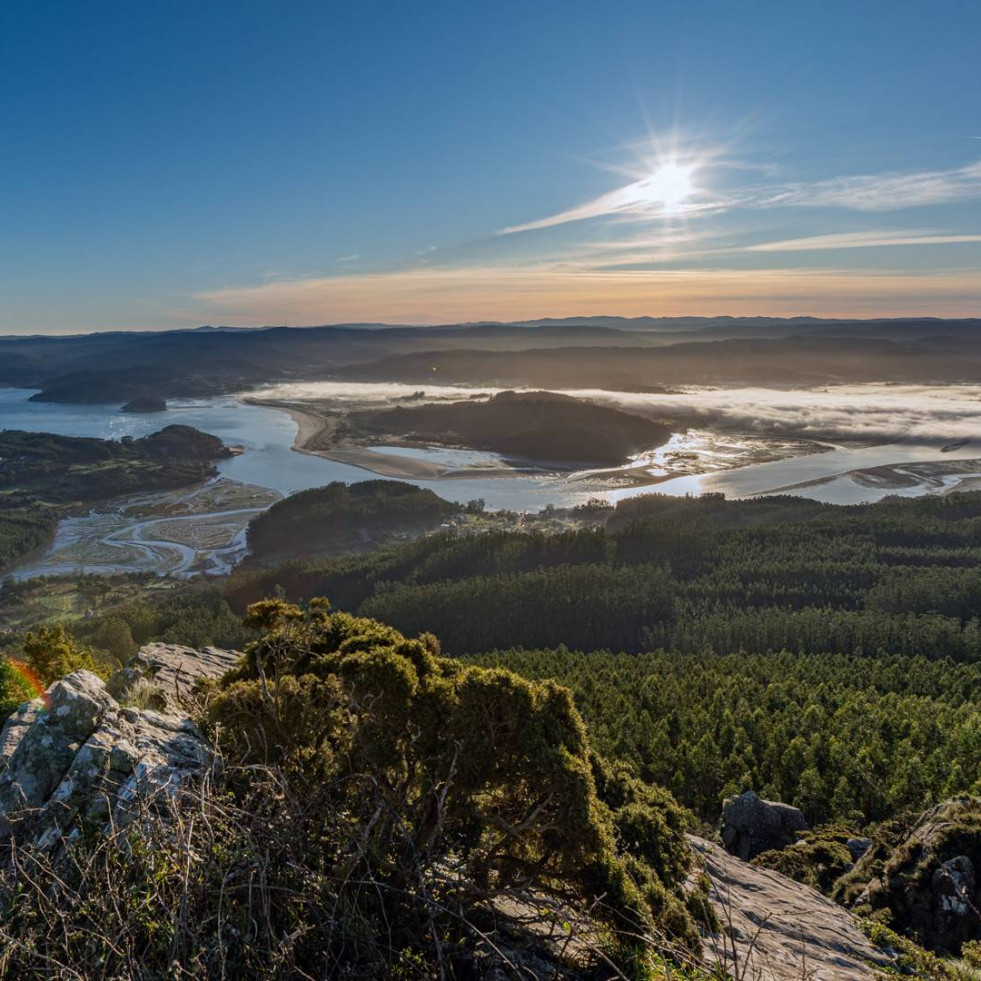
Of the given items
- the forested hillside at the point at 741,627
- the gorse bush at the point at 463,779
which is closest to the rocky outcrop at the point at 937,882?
the gorse bush at the point at 463,779

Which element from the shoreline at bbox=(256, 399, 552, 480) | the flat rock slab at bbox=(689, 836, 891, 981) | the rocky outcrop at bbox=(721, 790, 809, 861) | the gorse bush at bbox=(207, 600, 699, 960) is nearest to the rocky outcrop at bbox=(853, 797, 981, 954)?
the flat rock slab at bbox=(689, 836, 891, 981)


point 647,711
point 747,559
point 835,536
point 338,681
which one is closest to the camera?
point 338,681

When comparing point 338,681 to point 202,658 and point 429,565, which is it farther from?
point 429,565

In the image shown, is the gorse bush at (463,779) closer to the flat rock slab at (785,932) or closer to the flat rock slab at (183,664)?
the flat rock slab at (785,932)

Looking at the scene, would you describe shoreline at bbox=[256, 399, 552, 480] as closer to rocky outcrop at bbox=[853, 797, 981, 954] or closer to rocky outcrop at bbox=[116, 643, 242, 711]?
rocky outcrop at bbox=[116, 643, 242, 711]

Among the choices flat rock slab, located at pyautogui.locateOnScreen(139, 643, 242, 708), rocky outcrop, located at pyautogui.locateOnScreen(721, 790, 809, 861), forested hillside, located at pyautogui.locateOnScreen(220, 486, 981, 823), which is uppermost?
flat rock slab, located at pyautogui.locateOnScreen(139, 643, 242, 708)

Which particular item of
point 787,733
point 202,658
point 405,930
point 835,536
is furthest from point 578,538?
point 405,930
